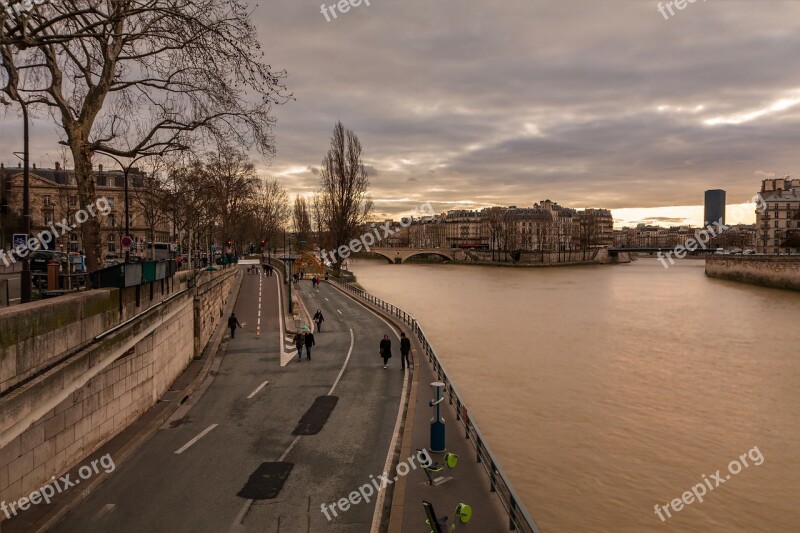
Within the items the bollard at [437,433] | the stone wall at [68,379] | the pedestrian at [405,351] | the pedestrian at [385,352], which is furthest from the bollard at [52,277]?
the pedestrian at [405,351]

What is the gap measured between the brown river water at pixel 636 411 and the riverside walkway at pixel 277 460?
324 cm

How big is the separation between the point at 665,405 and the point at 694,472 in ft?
18.5

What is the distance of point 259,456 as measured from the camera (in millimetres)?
12773

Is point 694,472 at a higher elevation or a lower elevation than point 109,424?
lower

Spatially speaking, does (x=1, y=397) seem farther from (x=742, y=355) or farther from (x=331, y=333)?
(x=742, y=355)

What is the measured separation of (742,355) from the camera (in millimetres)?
28203

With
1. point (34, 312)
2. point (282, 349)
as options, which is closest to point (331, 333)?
point (282, 349)

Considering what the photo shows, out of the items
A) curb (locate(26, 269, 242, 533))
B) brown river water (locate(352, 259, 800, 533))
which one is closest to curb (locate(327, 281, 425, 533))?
brown river water (locate(352, 259, 800, 533))

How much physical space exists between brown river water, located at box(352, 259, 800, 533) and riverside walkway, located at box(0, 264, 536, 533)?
3.24 metres

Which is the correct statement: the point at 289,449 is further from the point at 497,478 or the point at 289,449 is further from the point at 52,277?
the point at 52,277

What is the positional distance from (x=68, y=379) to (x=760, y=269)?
3402 inches

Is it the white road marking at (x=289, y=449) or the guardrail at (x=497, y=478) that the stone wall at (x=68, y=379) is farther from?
the guardrail at (x=497, y=478)

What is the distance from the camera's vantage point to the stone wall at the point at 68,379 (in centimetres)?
843

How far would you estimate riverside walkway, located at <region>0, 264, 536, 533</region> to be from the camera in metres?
9.55
